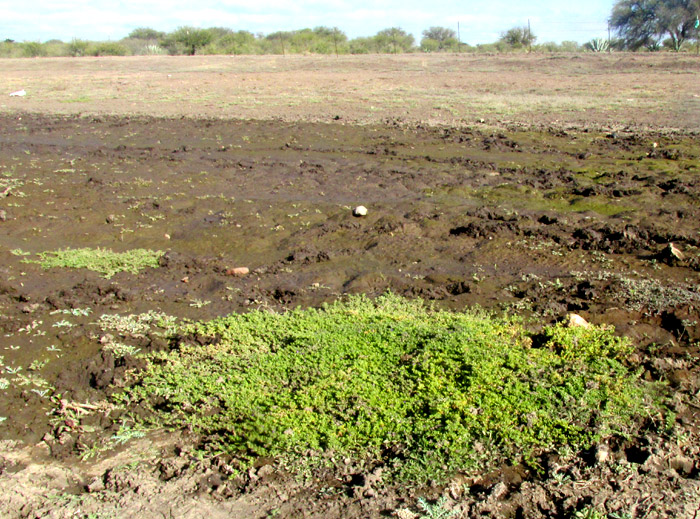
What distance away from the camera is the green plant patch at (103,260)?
613cm

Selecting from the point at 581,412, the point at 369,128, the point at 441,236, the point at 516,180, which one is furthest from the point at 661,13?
the point at 581,412

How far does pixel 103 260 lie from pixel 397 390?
350 centimetres

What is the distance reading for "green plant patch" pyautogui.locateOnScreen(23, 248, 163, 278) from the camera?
6.13 metres

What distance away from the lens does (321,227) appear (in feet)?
23.7

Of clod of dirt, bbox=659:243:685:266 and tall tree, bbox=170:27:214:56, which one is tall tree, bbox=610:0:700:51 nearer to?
tall tree, bbox=170:27:214:56

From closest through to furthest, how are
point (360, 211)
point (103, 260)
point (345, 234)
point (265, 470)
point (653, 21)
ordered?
point (265, 470)
point (103, 260)
point (345, 234)
point (360, 211)
point (653, 21)

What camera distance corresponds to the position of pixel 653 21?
143 feet

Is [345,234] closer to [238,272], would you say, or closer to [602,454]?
[238,272]

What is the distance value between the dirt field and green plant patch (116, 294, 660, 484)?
0.56 feet

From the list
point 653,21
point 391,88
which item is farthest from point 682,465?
point 653,21

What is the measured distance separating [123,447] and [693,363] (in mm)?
3285

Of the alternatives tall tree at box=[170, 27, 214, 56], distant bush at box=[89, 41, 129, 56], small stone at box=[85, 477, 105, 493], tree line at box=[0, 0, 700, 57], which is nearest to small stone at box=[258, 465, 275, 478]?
small stone at box=[85, 477, 105, 493]

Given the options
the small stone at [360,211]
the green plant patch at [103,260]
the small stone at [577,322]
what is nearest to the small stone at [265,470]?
Answer: the small stone at [577,322]

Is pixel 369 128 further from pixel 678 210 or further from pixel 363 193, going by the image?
pixel 678 210
